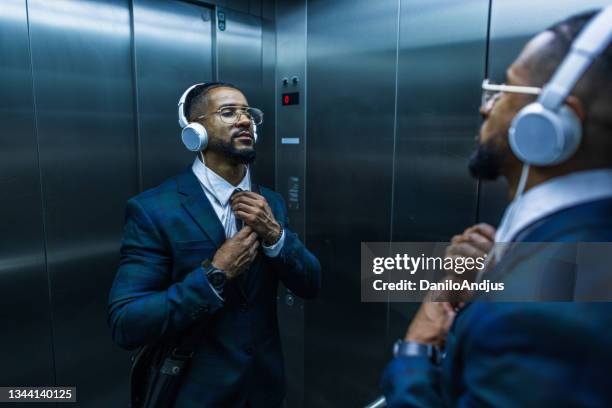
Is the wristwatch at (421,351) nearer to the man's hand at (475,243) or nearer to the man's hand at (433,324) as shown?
the man's hand at (433,324)

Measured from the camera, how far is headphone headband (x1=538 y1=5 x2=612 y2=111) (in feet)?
2.38

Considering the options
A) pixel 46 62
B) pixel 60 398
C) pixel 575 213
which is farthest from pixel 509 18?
pixel 60 398

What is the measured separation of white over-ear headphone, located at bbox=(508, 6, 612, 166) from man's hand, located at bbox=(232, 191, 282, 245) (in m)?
0.98

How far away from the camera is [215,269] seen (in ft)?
4.75

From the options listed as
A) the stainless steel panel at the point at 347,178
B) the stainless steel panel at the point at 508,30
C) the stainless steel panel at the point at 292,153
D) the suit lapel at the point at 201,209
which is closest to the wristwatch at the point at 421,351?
the suit lapel at the point at 201,209

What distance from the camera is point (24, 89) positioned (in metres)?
2.17

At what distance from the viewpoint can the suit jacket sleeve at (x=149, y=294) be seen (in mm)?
1411

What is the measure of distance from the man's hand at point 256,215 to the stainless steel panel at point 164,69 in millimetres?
1227

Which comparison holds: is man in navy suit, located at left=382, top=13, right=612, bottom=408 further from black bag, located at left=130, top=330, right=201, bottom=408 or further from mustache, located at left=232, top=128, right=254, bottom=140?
mustache, located at left=232, top=128, right=254, bottom=140

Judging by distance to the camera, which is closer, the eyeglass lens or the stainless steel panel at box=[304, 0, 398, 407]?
the eyeglass lens

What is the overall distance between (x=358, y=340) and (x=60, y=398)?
5.79 ft

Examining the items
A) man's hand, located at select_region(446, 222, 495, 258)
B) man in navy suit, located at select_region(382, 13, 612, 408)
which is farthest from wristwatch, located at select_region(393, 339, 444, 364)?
man's hand, located at select_region(446, 222, 495, 258)

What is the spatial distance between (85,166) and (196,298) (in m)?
1.42

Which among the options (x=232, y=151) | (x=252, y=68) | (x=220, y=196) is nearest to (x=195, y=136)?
(x=232, y=151)
